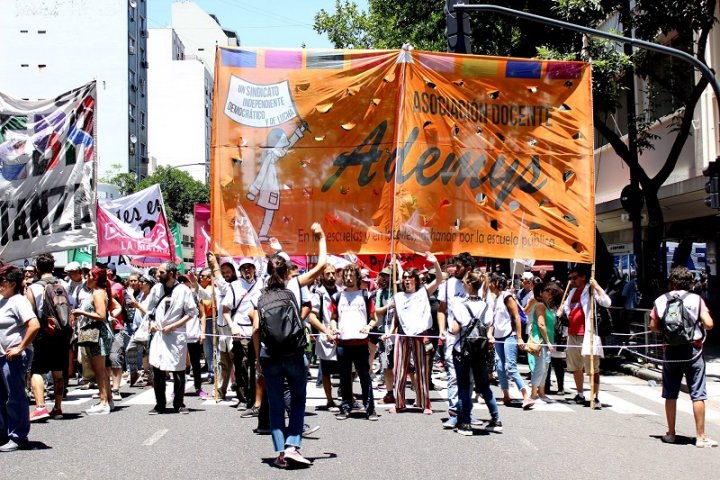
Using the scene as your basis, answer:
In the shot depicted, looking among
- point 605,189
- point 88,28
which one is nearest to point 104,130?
point 88,28

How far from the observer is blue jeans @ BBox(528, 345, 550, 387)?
40.0 feet

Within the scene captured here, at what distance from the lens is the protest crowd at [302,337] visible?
8.23 meters

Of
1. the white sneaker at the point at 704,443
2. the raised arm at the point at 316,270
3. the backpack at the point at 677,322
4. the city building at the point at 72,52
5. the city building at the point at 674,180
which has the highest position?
the city building at the point at 72,52

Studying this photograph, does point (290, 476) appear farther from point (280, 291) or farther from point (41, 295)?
point (41, 295)

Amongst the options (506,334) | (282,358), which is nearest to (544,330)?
(506,334)

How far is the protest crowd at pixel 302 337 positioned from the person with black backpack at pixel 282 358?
12mm

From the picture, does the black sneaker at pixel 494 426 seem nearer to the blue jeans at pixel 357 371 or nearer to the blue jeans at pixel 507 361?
the blue jeans at pixel 357 371

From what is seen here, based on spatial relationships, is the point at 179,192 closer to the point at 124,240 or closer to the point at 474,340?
the point at 124,240

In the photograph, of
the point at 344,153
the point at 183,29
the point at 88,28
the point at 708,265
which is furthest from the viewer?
the point at 183,29

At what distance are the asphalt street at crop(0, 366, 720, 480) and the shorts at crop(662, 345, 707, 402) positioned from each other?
54 cm

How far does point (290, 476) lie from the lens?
7426 mm

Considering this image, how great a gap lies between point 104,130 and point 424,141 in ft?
213

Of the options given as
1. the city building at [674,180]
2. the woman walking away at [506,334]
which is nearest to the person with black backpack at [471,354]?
the woman walking away at [506,334]

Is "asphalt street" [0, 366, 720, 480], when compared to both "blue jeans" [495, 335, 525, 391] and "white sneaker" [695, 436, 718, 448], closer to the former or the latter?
"white sneaker" [695, 436, 718, 448]
